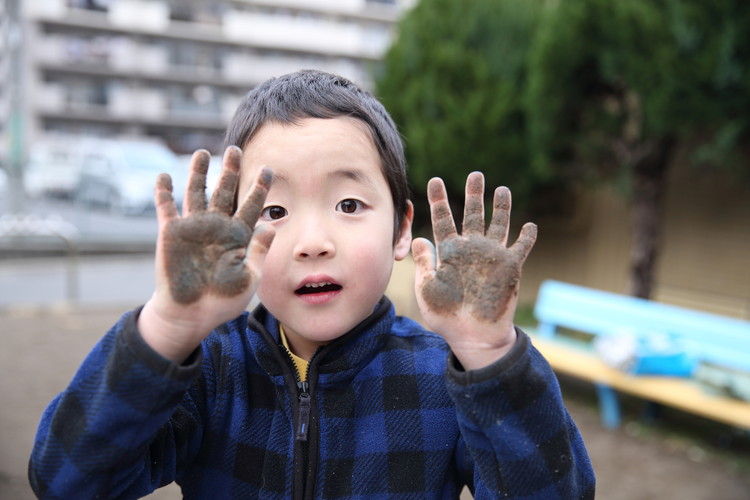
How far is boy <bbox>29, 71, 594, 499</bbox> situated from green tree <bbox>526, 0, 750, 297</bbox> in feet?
15.1

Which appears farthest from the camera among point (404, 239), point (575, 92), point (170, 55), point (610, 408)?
point (170, 55)

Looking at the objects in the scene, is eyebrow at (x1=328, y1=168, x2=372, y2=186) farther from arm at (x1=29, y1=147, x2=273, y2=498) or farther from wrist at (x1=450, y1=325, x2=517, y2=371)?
wrist at (x1=450, y1=325, x2=517, y2=371)

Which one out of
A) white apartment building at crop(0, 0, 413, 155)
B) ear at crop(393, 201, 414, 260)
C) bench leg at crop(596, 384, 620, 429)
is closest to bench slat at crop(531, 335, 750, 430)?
bench leg at crop(596, 384, 620, 429)

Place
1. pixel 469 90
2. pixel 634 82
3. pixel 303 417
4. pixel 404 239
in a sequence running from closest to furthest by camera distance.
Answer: pixel 303 417, pixel 404 239, pixel 634 82, pixel 469 90

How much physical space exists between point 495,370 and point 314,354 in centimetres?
41

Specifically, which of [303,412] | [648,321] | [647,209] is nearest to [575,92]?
[647,209]

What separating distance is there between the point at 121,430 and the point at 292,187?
1.63 feet

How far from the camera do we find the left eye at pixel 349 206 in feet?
4.21

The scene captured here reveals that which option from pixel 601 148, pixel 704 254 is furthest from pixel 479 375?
pixel 704 254

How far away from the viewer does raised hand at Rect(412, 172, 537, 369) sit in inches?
41.7

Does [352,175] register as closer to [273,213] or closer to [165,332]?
[273,213]

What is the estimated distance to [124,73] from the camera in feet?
115

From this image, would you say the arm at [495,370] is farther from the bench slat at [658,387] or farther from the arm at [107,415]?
the bench slat at [658,387]

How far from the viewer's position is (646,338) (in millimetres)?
4598
